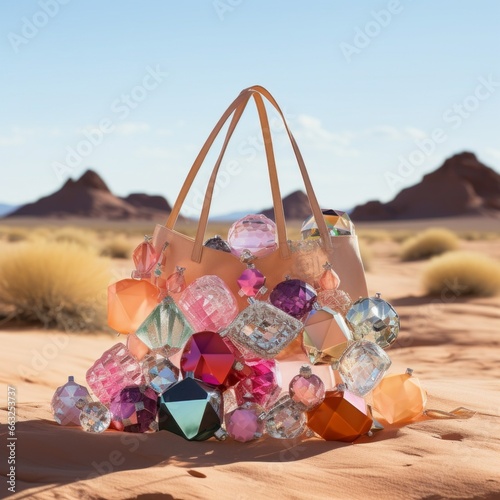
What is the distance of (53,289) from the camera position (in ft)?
27.9

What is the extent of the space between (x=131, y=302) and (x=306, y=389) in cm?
109

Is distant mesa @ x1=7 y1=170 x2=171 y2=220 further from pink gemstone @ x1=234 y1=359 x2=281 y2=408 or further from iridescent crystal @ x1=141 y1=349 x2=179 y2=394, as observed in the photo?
pink gemstone @ x1=234 y1=359 x2=281 y2=408

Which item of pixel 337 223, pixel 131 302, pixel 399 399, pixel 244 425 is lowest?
pixel 244 425

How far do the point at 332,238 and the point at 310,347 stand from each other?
2.43 ft

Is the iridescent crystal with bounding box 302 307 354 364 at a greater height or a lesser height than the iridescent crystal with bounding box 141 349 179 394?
greater

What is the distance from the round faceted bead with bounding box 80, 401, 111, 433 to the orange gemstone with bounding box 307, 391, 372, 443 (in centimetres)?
95

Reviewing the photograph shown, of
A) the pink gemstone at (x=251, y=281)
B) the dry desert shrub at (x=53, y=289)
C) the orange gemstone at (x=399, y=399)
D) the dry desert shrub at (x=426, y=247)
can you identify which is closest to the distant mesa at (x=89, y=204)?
the dry desert shrub at (x=426, y=247)

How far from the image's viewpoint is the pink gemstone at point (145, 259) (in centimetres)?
402

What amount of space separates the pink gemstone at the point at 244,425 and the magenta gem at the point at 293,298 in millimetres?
567

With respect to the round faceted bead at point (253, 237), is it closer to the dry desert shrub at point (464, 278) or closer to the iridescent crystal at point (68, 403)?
the iridescent crystal at point (68, 403)

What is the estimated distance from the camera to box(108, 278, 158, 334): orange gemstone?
12.7ft

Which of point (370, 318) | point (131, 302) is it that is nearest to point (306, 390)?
point (370, 318)

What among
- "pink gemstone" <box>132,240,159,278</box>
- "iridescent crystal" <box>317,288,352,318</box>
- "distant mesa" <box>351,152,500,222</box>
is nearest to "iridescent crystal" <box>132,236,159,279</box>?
"pink gemstone" <box>132,240,159,278</box>

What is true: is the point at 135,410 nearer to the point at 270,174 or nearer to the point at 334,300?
the point at 334,300
